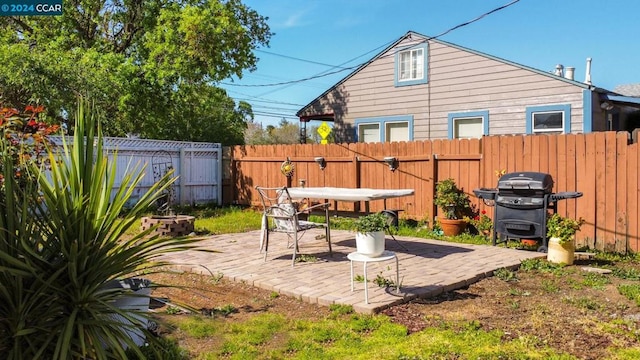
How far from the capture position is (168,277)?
212 inches

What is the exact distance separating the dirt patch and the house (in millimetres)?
6333

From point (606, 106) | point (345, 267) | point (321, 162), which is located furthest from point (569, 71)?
point (345, 267)

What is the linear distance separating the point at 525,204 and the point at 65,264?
590cm

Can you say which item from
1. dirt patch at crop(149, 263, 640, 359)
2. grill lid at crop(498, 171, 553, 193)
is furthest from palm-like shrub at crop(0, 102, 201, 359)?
grill lid at crop(498, 171, 553, 193)

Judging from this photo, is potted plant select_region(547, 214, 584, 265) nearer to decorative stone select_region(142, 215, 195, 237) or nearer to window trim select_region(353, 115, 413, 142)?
decorative stone select_region(142, 215, 195, 237)

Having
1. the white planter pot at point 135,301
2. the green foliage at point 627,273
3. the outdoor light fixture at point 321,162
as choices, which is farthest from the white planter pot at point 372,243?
the outdoor light fixture at point 321,162

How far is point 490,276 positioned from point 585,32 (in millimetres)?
9139

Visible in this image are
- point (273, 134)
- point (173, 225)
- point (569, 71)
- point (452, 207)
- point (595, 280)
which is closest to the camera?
point (595, 280)

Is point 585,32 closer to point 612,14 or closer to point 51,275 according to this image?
point 612,14

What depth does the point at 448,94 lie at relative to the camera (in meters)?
12.2

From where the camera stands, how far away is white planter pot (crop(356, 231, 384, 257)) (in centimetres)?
421

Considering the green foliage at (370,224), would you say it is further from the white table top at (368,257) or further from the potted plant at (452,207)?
the potted plant at (452,207)

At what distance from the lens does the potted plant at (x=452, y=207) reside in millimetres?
8148

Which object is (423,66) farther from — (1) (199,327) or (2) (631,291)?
(1) (199,327)
